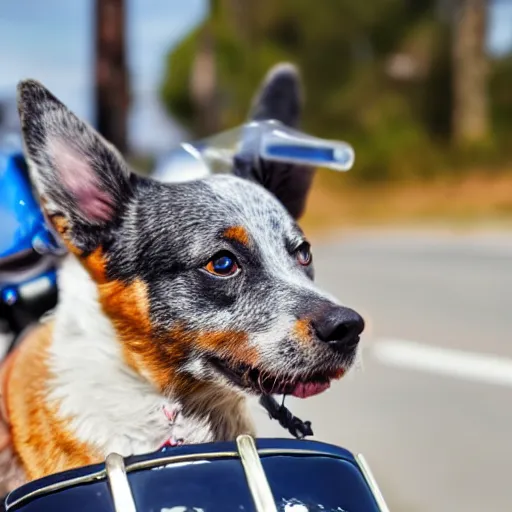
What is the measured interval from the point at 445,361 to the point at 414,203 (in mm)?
11443

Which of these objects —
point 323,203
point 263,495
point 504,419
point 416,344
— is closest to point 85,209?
point 263,495

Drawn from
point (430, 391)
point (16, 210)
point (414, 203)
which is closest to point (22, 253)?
point (16, 210)


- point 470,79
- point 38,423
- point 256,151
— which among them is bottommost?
point 38,423

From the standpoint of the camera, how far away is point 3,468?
157cm

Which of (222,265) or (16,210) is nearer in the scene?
(222,265)

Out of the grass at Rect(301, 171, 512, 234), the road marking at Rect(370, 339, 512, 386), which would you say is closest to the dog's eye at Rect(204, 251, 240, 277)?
the road marking at Rect(370, 339, 512, 386)

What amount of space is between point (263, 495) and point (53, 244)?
2.13 feet

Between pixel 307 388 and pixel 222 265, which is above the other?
pixel 222 265

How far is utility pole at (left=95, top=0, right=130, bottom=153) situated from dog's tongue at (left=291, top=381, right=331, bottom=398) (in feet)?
9.33

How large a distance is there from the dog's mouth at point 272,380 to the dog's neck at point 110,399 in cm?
7

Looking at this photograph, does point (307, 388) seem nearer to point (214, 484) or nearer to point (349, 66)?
point (214, 484)

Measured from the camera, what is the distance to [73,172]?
150 centimetres

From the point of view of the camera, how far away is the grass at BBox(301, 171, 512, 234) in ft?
51.9

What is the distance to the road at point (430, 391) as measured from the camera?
3.85 meters
